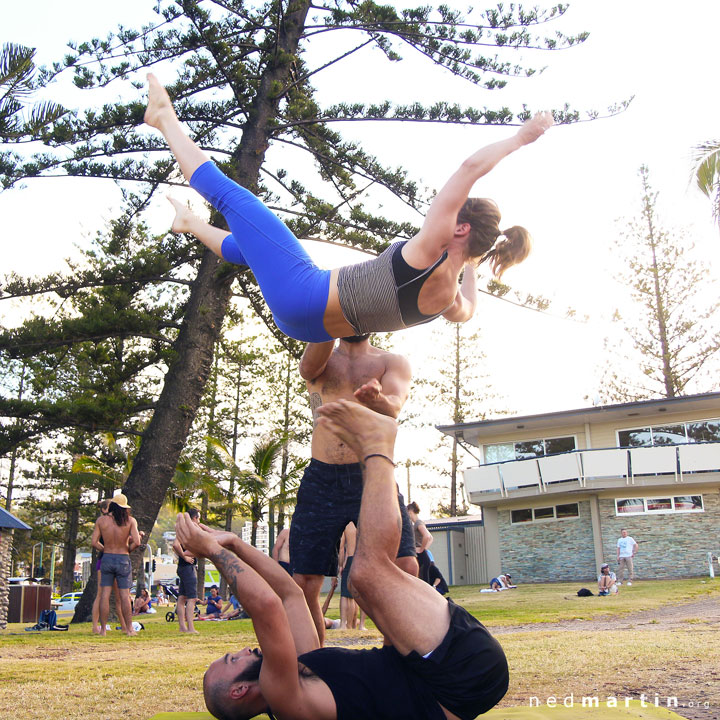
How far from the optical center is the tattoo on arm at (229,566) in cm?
265

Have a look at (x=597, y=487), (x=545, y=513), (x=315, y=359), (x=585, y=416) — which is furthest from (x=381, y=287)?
(x=545, y=513)

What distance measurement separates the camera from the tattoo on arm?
265cm

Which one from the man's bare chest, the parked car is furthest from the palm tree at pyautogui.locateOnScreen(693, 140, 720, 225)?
the parked car

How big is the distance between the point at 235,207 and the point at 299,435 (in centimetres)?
2589

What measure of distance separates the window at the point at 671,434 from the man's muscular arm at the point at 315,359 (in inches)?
967

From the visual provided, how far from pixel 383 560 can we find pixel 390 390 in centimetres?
122

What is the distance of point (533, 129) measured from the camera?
2928 millimetres

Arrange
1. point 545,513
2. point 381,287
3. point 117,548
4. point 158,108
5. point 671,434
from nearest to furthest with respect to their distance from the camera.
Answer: point 381,287 < point 158,108 < point 117,548 < point 671,434 < point 545,513

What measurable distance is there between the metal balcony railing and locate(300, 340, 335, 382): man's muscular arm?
23.5 metres

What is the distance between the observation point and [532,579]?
27.0 m

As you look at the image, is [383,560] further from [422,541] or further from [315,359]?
[422,541]

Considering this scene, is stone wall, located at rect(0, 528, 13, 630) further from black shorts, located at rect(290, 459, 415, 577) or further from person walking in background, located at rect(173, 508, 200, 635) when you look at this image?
black shorts, located at rect(290, 459, 415, 577)

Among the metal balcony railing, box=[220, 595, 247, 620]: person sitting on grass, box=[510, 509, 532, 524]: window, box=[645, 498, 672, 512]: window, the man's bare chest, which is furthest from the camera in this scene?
box=[510, 509, 532, 524]: window

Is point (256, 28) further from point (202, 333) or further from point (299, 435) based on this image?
point (299, 435)
